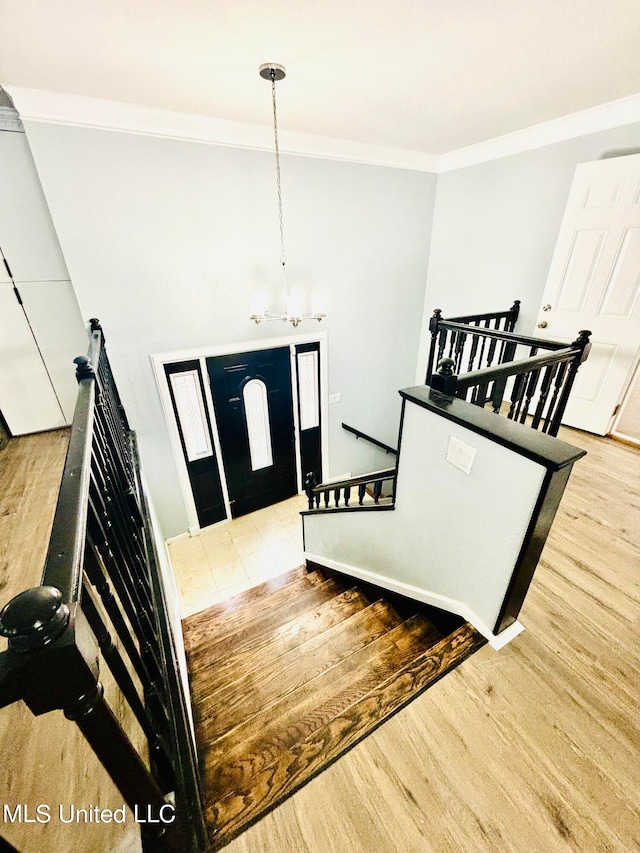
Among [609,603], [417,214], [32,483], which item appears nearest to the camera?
[609,603]

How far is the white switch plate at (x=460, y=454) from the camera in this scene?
1.34m

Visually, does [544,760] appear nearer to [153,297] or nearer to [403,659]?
Result: [403,659]

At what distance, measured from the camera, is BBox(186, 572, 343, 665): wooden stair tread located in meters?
2.23

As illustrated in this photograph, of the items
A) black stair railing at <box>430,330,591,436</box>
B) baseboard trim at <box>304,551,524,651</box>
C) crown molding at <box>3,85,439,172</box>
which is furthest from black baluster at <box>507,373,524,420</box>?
crown molding at <box>3,85,439,172</box>

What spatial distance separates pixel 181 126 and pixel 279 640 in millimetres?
3685

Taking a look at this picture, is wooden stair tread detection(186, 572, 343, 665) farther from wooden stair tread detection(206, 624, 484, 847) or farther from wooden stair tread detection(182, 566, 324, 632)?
wooden stair tread detection(206, 624, 484, 847)

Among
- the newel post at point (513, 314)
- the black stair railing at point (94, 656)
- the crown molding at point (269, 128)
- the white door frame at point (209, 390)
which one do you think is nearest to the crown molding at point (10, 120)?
the crown molding at point (269, 128)

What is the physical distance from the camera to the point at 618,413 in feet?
9.62

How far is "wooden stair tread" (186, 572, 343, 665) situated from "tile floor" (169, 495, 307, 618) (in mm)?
717

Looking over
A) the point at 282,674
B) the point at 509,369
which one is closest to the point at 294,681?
the point at 282,674

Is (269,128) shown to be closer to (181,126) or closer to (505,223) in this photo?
(181,126)

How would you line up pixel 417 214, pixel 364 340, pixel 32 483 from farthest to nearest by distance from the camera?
1. pixel 364 340
2. pixel 417 214
3. pixel 32 483

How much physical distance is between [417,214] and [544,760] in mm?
4471

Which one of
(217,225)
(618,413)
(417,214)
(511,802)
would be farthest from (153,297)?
(618,413)
